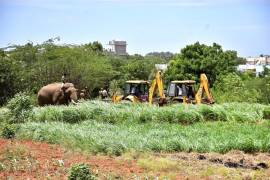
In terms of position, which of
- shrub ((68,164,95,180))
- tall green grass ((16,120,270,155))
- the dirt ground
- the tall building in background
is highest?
the tall building in background

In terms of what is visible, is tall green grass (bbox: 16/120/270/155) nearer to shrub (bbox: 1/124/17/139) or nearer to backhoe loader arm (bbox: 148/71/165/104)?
shrub (bbox: 1/124/17/139)

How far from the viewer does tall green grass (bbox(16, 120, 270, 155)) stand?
1195 centimetres

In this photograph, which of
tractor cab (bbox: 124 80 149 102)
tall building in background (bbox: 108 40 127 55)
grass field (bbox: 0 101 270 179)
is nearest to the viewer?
grass field (bbox: 0 101 270 179)

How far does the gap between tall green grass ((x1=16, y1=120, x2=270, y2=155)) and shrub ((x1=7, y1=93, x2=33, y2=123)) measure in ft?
5.13

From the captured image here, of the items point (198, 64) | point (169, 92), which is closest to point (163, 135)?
point (169, 92)

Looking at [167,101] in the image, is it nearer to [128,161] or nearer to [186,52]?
[128,161]

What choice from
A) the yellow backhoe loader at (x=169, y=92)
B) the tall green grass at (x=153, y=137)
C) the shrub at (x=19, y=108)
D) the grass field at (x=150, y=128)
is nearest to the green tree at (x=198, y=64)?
the yellow backhoe loader at (x=169, y=92)

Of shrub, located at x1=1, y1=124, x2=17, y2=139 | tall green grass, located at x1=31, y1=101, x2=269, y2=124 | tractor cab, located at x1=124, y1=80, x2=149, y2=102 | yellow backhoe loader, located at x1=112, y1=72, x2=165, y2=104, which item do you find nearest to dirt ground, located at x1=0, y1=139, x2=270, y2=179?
shrub, located at x1=1, y1=124, x2=17, y2=139

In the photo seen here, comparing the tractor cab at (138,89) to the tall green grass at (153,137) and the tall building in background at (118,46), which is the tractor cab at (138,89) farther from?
the tall building in background at (118,46)

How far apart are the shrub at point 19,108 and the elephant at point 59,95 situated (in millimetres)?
5498

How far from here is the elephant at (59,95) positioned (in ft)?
76.6

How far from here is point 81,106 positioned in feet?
61.4

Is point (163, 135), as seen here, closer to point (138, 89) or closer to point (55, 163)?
point (55, 163)

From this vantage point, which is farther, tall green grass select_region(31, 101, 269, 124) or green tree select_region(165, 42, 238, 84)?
green tree select_region(165, 42, 238, 84)
